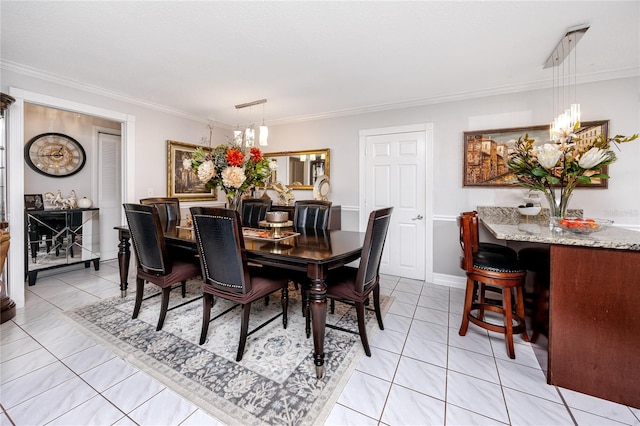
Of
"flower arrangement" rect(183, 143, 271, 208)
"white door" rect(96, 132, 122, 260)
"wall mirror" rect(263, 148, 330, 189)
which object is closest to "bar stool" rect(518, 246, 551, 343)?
"flower arrangement" rect(183, 143, 271, 208)

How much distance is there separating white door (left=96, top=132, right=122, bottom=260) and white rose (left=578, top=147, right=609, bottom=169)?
5.78m

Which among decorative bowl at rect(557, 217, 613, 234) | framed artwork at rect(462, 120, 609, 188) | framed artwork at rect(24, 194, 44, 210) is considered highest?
framed artwork at rect(462, 120, 609, 188)

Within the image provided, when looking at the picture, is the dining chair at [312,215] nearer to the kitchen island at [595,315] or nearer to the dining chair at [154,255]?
the dining chair at [154,255]

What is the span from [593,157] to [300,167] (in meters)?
3.53

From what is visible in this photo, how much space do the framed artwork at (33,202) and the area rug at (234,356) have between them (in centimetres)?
219

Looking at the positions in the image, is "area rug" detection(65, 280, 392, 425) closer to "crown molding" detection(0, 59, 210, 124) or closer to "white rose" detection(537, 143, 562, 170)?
"white rose" detection(537, 143, 562, 170)

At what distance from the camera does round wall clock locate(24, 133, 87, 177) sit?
12.5 ft

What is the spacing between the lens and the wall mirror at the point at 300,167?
4320 mm

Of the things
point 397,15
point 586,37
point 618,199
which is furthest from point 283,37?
point 618,199

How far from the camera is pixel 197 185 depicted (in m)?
4.56

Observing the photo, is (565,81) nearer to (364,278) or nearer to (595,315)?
(595,315)

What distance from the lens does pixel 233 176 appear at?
201 centimetres

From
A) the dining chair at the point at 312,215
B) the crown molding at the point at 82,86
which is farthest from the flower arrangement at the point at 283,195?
the crown molding at the point at 82,86

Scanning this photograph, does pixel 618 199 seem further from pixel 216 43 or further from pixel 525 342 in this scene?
pixel 216 43
